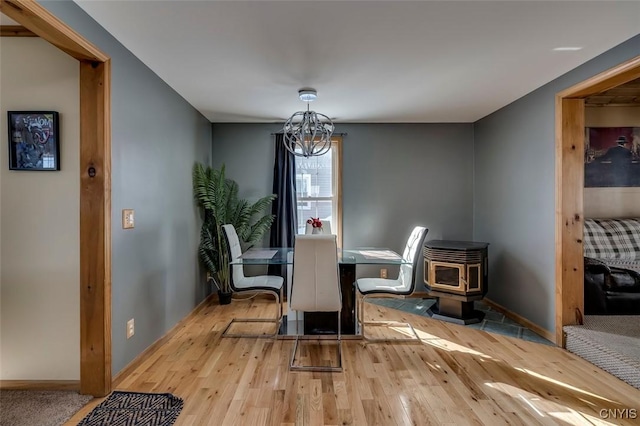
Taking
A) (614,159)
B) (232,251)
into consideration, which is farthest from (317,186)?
(614,159)

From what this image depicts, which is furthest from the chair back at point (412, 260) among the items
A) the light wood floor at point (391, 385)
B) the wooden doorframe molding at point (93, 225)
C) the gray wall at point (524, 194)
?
the wooden doorframe molding at point (93, 225)

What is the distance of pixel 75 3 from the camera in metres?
1.89

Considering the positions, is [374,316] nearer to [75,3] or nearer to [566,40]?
[566,40]

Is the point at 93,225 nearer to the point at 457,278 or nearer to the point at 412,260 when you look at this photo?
the point at 412,260

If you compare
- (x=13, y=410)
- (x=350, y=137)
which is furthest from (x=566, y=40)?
(x=13, y=410)

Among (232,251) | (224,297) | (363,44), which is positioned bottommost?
(224,297)

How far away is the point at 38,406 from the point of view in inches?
79.4

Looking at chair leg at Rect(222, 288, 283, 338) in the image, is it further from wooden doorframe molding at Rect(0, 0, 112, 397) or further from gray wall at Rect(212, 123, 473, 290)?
gray wall at Rect(212, 123, 473, 290)

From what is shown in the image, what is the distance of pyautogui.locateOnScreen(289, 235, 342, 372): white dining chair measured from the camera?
2652 mm

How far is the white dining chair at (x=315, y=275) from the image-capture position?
2.65 meters

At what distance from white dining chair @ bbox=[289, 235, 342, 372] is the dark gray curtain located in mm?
1772

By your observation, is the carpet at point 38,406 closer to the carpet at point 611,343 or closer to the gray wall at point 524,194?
the carpet at point 611,343

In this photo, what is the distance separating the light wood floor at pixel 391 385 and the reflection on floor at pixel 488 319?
7.9 inches

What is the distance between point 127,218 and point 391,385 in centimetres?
215
